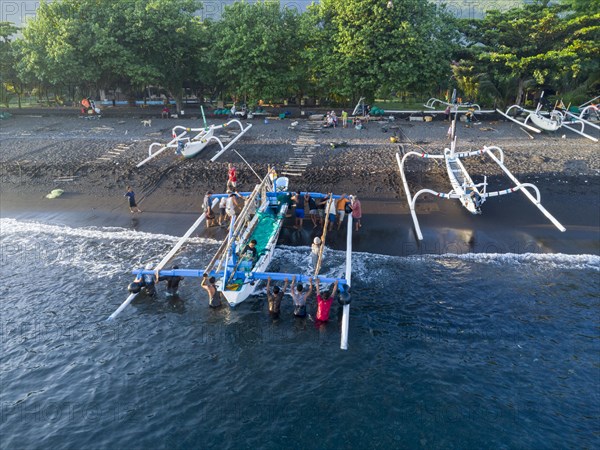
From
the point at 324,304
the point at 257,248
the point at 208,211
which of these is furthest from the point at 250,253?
the point at 208,211

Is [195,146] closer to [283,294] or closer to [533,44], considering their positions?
[283,294]

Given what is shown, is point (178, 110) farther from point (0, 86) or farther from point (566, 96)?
point (566, 96)

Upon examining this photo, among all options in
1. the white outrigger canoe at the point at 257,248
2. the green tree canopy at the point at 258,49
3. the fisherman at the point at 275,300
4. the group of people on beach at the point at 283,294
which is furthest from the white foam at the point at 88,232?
the green tree canopy at the point at 258,49

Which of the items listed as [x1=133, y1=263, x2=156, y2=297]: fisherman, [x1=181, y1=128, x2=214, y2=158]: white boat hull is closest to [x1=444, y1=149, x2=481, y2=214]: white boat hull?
[x1=133, y1=263, x2=156, y2=297]: fisherman

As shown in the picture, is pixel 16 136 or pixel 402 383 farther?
pixel 16 136

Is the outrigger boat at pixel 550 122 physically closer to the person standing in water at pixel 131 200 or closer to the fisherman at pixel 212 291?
the person standing in water at pixel 131 200

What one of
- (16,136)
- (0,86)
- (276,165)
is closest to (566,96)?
(276,165)

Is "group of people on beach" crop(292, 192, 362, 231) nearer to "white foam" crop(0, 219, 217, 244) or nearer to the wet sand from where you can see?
the wet sand
